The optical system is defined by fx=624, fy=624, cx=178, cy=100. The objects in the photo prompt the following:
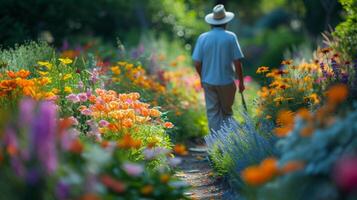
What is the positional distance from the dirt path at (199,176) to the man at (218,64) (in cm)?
57

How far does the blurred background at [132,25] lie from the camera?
42.3 ft

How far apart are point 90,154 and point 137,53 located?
787cm

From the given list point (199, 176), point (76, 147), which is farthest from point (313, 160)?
point (199, 176)

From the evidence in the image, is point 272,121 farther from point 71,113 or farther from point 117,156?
point 117,156

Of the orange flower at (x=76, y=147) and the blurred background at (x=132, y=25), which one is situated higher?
the blurred background at (x=132, y=25)

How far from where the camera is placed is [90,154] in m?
3.84

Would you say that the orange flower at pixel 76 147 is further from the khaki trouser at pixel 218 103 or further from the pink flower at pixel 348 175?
the khaki trouser at pixel 218 103

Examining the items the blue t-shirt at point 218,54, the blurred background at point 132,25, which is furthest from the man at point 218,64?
the blurred background at point 132,25

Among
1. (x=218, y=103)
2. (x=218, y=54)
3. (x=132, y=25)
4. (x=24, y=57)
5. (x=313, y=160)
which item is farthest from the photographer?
(x=132, y=25)

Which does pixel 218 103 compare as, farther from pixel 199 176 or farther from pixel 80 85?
pixel 80 85

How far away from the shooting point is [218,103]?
8328 millimetres

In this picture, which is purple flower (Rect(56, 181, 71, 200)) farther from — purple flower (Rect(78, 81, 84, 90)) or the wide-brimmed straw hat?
the wide-brimmed straw hat

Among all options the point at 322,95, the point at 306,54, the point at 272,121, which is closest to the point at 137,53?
the point at 306,54

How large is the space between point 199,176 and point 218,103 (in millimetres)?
1319
